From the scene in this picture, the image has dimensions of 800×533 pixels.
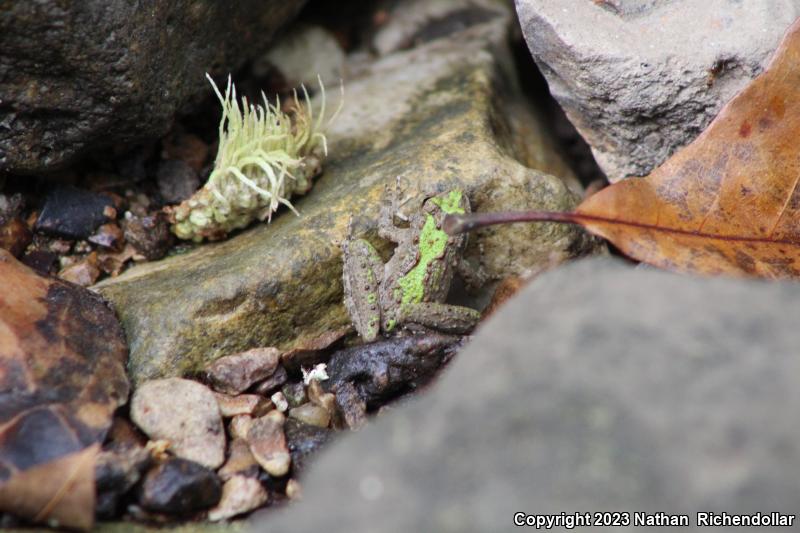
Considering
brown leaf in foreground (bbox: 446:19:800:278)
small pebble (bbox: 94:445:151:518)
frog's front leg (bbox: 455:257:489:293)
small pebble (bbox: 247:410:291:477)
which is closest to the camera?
small pebble (bbox: 94:445:151:518)

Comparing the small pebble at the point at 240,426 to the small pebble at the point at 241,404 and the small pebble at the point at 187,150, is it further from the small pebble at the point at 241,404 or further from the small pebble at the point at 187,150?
the small pebble at the point at 187,150

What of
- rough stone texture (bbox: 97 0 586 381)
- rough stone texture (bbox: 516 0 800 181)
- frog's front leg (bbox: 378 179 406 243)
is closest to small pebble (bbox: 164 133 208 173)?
rough stone texture (bbox: 97 0 586 381)

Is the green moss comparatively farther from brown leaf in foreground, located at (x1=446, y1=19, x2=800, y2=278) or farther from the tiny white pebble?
the tiny white pebble

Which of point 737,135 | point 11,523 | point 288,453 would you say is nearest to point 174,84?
point 288,453

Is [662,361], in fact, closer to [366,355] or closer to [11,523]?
[366,355]

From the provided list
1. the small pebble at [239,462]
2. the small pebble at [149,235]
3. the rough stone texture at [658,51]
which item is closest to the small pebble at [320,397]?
the small pebble at [239,462]

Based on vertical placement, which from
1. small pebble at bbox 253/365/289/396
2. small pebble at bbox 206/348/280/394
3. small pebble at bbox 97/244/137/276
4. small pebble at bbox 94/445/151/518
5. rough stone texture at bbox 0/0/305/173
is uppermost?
rough stone texture at bbox 0/0/305/173
